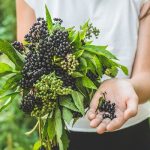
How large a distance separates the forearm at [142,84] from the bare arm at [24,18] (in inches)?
18.9

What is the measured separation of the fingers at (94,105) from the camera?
184 centimetres

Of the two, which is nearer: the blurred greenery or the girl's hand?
the girl's hand

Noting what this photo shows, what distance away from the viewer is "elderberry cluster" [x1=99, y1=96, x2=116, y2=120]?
1840 millimetres

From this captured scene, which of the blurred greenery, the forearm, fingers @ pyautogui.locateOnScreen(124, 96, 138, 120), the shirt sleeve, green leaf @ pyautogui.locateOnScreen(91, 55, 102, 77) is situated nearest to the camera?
fingers @ pyautogui.locateOnScreen(124, 96, 138, 120)

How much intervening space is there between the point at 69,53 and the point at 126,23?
37cm

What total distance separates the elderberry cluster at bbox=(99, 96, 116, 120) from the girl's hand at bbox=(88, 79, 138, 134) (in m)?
0.01

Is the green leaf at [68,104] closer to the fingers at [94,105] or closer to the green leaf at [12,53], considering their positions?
the fingers at [94,105]

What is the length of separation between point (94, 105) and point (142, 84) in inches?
11.1

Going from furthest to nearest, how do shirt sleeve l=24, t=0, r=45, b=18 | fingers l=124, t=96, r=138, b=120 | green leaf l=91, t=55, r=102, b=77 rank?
shirt sleeve l=24, t=0, r=45, b=18, green leaf l=91, t=55, r=102, b=77, fingers l=124, t=96, r=138, b=120

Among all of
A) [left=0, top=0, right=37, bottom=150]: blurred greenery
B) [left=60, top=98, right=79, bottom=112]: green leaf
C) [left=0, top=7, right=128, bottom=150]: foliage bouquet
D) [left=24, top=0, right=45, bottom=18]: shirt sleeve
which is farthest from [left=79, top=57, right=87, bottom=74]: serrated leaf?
[left=0, top=0, right=37, bottom=150]: blurred greenery

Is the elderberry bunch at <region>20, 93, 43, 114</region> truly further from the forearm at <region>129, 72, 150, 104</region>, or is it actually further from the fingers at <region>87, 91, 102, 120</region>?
the forearm at <region>129, 72, 150, 104</region>

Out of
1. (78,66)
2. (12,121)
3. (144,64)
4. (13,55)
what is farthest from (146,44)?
(12,121)

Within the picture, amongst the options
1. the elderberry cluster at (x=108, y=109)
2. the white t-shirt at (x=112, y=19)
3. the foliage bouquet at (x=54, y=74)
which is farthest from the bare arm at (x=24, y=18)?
the elderberry cluster at (x=108, y=109)

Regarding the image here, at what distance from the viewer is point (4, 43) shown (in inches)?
74.4
